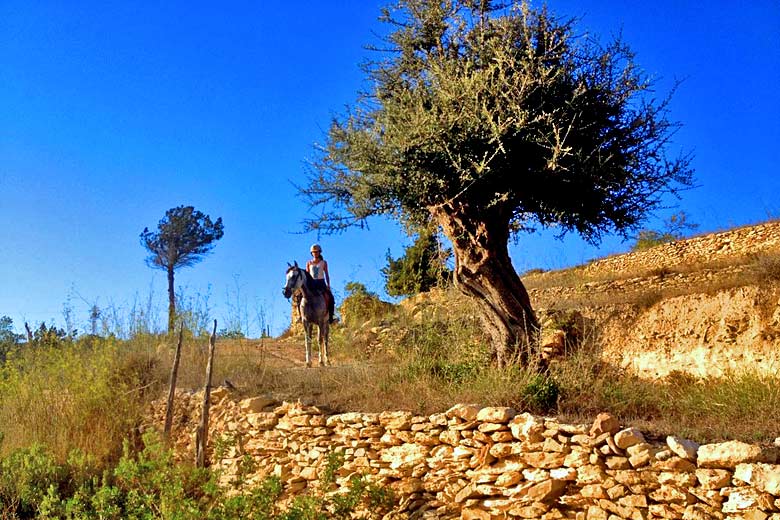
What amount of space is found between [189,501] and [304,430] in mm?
2082

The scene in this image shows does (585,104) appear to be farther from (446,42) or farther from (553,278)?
(553,278)

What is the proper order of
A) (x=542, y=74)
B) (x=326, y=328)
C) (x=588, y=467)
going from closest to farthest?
1. (x=588, y=467)
2. (x=542, y=74)
3. (x=326, y=328)

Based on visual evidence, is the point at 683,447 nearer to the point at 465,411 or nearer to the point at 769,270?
the point at 465,411

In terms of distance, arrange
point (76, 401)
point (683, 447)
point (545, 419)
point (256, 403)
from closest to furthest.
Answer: point (683, 447)
point (545, 419)
point (256, 403)
point (76, 401)

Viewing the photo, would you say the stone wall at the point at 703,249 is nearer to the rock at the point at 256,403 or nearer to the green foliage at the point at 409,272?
the green foliage at the point at 409,272

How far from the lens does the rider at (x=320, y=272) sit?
15.7 metres

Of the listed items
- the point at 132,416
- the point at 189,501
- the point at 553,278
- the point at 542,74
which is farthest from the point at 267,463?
the point at 553,278

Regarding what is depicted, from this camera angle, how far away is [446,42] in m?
13.5

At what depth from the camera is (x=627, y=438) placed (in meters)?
6.80

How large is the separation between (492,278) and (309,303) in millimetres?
4920

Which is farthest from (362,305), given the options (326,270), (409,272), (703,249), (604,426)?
(604,426)

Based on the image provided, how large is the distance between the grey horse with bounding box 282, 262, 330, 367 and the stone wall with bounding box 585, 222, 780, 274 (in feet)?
40.4

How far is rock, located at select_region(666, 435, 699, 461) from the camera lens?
254 inches

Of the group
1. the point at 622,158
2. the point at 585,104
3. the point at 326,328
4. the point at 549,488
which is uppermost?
the point at 585,104
